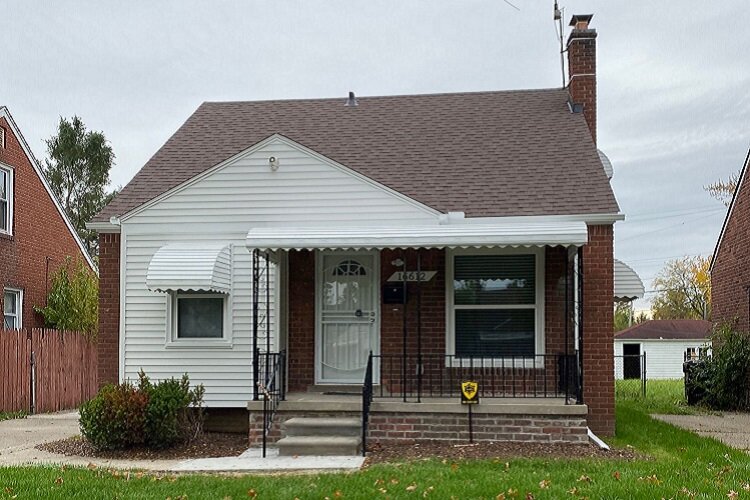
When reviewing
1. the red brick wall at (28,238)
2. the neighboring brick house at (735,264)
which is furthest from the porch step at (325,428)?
the red brick wall at (28,238)

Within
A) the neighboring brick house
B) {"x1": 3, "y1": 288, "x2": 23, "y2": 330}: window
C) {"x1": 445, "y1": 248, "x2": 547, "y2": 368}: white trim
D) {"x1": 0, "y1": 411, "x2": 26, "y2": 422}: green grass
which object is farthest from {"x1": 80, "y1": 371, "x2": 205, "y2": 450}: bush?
the neighboring brick house

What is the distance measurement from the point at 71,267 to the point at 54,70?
4996 mm

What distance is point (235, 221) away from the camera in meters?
12.4

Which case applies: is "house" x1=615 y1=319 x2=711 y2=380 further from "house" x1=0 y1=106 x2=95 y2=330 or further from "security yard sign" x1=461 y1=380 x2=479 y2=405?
"security yard sign" x1=461 y1=380 x2=479 y2=405

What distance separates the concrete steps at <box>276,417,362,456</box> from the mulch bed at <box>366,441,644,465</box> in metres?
0.27

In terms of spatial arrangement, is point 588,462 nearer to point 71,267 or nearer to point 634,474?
point 634,474

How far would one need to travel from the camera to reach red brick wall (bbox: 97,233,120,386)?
42.1 feet

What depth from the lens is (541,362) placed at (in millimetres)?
12109

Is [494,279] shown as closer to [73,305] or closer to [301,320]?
[301,320]

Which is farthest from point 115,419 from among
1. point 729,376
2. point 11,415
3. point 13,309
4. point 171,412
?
point 729,376

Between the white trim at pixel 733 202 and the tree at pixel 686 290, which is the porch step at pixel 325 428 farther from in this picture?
the tree at pixel 686 290

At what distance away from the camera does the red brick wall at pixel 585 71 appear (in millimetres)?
15305

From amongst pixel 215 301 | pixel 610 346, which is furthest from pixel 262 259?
pixel 610 346

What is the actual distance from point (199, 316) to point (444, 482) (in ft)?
18.6
